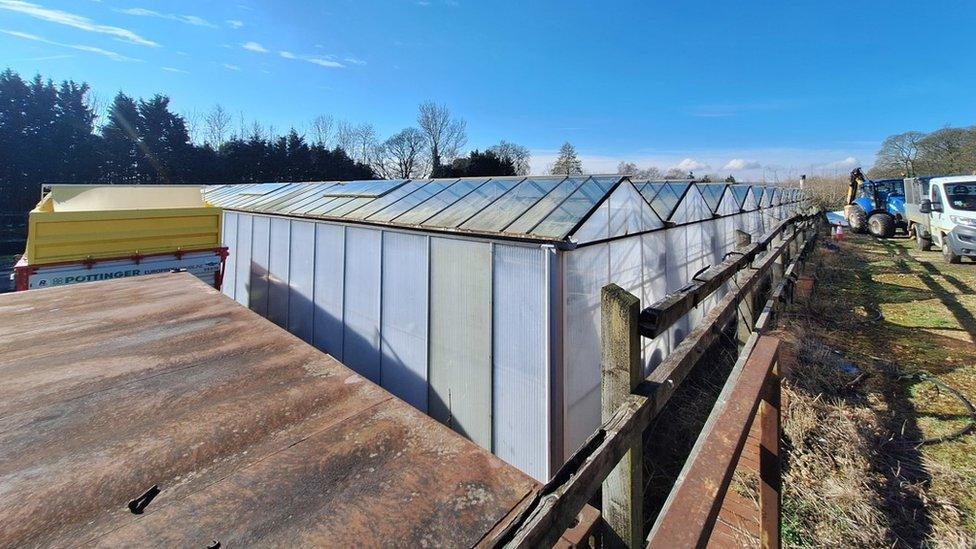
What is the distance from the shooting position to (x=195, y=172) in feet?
96.9

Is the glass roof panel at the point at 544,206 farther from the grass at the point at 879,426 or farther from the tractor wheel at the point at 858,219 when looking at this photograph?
the tractor wheel at the point at 858,219

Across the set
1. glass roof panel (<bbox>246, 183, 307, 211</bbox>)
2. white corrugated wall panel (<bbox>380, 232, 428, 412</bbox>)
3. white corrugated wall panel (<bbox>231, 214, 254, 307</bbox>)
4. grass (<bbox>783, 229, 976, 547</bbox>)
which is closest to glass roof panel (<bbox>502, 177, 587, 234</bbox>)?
white corrugated wall panel (<bbox>380, 232, 428, 412</bbox>)

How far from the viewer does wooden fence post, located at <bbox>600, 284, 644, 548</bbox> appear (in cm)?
147

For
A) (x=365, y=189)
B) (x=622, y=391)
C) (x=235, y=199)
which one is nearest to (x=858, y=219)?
(x=365, y=189)

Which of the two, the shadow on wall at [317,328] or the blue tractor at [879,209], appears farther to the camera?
the blue tractor at [879,209]

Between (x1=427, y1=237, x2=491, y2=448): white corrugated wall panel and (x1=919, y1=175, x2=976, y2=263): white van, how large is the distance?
12300 millimetres

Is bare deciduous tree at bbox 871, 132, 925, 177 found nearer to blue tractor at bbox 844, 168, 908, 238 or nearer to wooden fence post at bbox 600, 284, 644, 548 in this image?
blue tractor at bbox 844, 168, 908, 238

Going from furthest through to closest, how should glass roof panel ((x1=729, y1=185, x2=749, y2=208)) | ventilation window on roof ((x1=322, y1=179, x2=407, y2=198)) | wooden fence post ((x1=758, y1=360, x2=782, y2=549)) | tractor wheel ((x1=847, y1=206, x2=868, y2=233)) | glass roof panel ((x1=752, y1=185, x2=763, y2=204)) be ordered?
1. tractor wheel ((x1=847, y1=206, x2=868, y2=233))
2. glass roof panel ((x1=752, y1=185, x2=763, y2=204))
3. glass roof panel ((x1=729, y1=185, x2=749, y2=208))
4. ventilation window on roof ((x1=322, y1=179, x2=407, y2=198))
5. wooden fence post ((x1=758, y1=360, x2=782, y2=549))

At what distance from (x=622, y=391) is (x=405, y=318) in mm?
4391

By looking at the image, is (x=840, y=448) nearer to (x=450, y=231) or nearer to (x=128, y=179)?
(x=450, y=231)

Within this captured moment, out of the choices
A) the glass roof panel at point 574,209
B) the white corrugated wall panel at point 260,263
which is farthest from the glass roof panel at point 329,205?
the glass roof panel at point 574,209

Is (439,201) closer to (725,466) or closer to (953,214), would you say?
(725,466)

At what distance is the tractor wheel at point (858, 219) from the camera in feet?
55.8

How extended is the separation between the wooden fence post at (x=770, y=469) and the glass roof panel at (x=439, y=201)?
454cm
